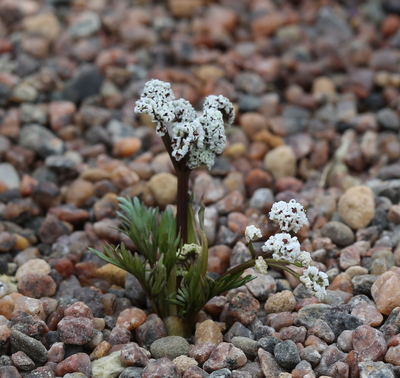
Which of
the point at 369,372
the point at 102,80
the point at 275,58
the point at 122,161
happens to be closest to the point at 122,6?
the point at 102,80

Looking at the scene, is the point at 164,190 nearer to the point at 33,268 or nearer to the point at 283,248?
the point at 33,268

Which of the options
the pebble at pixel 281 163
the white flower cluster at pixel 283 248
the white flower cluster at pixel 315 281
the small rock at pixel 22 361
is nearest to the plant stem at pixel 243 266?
the white flower cluster at pixel 283 248

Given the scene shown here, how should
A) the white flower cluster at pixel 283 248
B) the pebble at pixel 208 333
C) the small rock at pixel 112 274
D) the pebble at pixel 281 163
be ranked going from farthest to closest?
the pebble at pixel 281 163, the small rock at pixel 112 274, the pebble at pixel 208 333, the white flower cluster at pixel 283 248

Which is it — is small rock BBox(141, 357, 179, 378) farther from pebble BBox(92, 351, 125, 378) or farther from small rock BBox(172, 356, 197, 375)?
pebble BBox(92, 351, 125, 378)

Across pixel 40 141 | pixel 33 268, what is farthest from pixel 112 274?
pixel 40 141

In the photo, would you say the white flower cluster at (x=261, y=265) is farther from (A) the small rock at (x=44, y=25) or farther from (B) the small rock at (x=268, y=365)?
(A) the small rock at (x=44, y=25)
